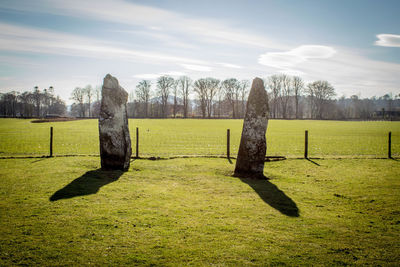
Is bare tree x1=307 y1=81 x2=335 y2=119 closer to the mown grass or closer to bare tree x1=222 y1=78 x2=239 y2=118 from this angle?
bare tree x1=222 y1=78 x2=239 y2=118

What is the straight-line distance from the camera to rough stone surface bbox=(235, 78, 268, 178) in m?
9.85

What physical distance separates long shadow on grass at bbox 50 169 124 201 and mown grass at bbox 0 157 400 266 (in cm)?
3

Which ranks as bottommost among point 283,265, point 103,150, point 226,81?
point 283,265

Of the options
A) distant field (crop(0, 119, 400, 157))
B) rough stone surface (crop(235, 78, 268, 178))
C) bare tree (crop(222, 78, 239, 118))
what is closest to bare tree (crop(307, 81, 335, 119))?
bare tree (crop(222, 78, 239, 118))

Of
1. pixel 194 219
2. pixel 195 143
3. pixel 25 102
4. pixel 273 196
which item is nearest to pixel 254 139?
pixel 273 196

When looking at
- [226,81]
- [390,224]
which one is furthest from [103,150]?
[226,81]

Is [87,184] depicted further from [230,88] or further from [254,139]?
[230,88]

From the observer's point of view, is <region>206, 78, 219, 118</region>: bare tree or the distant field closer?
the distant field

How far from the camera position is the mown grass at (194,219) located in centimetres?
431

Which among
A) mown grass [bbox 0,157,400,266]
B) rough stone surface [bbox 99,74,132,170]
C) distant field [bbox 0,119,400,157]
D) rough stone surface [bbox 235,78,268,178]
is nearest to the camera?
mown grass [bbox 0,157,400,266]

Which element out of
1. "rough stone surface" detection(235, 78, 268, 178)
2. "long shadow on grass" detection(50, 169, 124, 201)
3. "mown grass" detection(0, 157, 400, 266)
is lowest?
"mown grass" detection(0, 157, 400, 266)

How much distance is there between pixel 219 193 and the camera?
767 centimetres

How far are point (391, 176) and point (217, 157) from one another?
736cm

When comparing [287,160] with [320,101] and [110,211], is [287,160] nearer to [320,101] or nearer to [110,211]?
[110,211]
